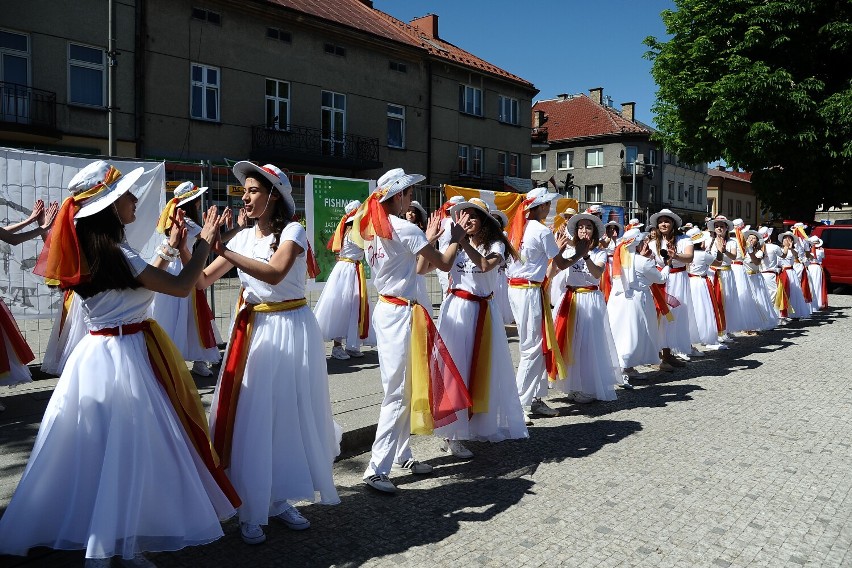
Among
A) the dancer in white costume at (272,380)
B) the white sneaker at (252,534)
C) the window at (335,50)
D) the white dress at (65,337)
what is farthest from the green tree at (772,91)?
the white sneaker at (252,534)

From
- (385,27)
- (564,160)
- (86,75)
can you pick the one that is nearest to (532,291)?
(86,75)

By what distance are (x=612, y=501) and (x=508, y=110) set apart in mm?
31223

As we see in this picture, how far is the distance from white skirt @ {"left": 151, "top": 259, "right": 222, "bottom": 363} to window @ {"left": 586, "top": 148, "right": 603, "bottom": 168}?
47.7m

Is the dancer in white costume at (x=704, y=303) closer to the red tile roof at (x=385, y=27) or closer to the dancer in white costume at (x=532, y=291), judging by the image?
the dancer in white costume at (x=532, y=291)

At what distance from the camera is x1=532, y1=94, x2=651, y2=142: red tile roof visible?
51.1m

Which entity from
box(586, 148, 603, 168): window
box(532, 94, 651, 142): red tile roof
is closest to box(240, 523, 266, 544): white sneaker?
box(532, 94, 651, 142): red tile roof

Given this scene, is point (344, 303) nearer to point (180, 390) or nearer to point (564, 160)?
point (180, 390)

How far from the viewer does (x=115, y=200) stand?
3115 mm

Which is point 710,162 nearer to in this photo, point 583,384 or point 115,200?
point 583,384

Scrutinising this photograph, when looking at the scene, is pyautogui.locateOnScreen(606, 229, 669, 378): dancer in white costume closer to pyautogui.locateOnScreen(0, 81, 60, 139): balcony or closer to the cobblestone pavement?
the cobblestone pavement

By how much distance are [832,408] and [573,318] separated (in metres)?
2.69

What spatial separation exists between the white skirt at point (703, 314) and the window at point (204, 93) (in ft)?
54.7

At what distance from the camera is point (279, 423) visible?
3.65 meters

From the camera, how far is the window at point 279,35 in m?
23.3
